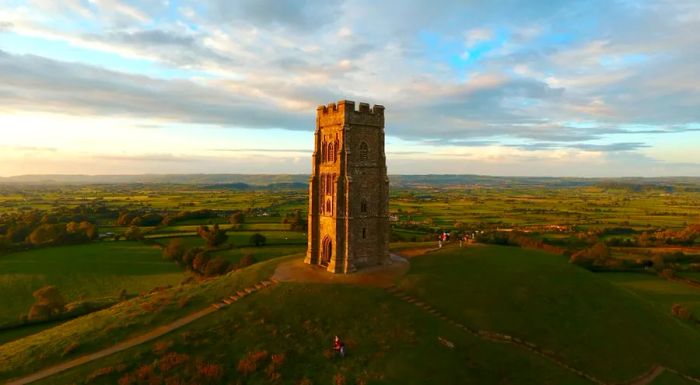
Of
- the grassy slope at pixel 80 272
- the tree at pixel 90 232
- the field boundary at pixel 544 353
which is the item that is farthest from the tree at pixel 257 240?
the field boundary at pixel 544 353

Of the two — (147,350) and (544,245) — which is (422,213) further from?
(147,350)

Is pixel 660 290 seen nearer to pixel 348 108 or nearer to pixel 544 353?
pixel 544 353

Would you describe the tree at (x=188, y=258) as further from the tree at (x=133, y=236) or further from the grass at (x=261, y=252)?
the tree at (x=133, y=236)

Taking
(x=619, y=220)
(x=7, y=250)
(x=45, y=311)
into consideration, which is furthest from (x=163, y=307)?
(x=619, y=220)

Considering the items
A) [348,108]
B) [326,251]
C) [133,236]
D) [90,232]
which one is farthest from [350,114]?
[90,232]

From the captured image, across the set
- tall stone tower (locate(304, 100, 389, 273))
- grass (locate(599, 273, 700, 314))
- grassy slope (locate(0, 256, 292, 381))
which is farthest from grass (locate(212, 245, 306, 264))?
grass (locate(599, 273, 700, 314))
